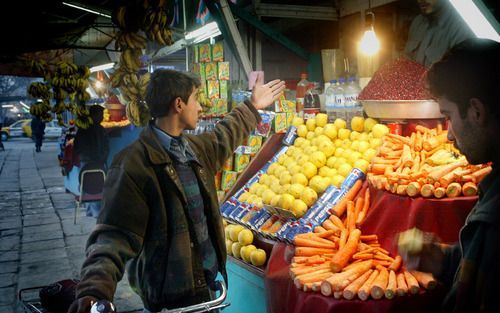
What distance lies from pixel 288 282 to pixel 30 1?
8.12m

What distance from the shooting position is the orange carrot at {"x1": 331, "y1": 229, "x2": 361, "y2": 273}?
2847mm

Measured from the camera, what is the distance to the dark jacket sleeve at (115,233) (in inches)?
80.4

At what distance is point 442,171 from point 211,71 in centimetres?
358

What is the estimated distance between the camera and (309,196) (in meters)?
3.76

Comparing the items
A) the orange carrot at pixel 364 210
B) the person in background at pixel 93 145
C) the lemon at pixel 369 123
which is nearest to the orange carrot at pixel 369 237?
the orange carrot at pixel 364 210

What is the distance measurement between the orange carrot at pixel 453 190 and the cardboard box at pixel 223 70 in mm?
3557

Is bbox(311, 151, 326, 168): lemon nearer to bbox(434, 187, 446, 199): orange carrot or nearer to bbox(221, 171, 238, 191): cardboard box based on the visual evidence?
bbox(221, 171, 238, 191): cardboard box

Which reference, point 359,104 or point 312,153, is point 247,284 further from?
point 359,104

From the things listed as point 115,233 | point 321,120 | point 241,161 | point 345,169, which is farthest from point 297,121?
point 115,233

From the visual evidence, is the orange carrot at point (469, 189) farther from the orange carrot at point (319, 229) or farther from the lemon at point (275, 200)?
the lemon at point (275, 200)

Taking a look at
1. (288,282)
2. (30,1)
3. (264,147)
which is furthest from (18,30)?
(288,282)

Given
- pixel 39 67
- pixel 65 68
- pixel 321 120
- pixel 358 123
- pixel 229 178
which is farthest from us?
pixel 39 67

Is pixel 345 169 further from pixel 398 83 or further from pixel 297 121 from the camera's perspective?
pixel 297 121

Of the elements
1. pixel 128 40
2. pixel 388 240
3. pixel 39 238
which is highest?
pixel 128 40
